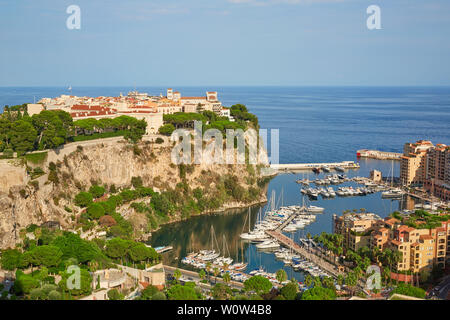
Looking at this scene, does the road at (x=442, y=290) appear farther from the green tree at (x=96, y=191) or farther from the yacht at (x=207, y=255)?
the green tree at (x=96, y=191)

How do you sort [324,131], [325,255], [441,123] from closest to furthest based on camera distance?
[325,255] → [324,131] → [441,123]

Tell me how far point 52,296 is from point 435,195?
75.4ft

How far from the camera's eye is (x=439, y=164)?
31.0 metres

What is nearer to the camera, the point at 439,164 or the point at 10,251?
the point at 10,251

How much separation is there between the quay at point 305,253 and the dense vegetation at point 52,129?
31.1 feet

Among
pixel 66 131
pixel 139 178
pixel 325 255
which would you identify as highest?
pixel 66 131

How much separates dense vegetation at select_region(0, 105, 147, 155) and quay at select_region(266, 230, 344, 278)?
9.48 m

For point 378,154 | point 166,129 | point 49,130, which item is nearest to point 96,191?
point 49,130

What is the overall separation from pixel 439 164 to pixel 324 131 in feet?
83.7

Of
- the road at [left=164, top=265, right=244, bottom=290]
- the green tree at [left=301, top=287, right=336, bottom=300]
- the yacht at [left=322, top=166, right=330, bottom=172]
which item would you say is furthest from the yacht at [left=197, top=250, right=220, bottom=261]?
the yacht at [left=322, top=166, right=330, bottom=172]

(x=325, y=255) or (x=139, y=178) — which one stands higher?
(x=139, y=178)

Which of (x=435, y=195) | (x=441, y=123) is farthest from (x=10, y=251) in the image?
(x=441, y=123)
